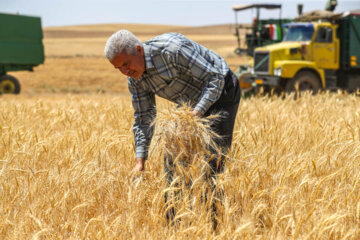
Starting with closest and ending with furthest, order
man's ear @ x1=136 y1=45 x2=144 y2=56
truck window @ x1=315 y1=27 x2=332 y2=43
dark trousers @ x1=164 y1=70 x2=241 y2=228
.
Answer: man's ear @ x1=136 y1=45 x2=144 y2=56 → dark trousers @ x1=164 y1=70 x2=241 y2=228 → truck window @ x1=315 y1=27 x2=332 y2=43

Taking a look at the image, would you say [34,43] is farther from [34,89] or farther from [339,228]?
[339,228]

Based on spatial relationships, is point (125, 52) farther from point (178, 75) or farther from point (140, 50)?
point (178, 75)

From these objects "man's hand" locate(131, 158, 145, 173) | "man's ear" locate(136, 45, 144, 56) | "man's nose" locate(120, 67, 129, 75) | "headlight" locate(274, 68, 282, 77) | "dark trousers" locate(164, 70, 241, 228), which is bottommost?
"headlight" locate(274, 68, 282, 77)

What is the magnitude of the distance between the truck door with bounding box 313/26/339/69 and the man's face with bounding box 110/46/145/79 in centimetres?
907

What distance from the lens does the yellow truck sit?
1037 centimetres

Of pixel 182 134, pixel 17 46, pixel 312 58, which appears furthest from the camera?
pixel 17 46

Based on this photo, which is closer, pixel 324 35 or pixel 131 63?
pixel 131 63

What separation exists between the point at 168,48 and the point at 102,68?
2423cm

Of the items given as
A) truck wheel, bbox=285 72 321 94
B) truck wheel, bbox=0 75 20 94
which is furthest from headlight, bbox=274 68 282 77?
truck wheel, bbox=0 75 20 94

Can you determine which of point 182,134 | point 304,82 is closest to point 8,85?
point 304,82

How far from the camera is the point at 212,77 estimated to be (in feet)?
8.44

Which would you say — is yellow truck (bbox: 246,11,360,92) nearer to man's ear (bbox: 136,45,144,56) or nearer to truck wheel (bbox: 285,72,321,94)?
truck wheel (bbox: 285,72,321,94)

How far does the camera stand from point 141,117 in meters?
2.93

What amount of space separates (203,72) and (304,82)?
845 centimetres
